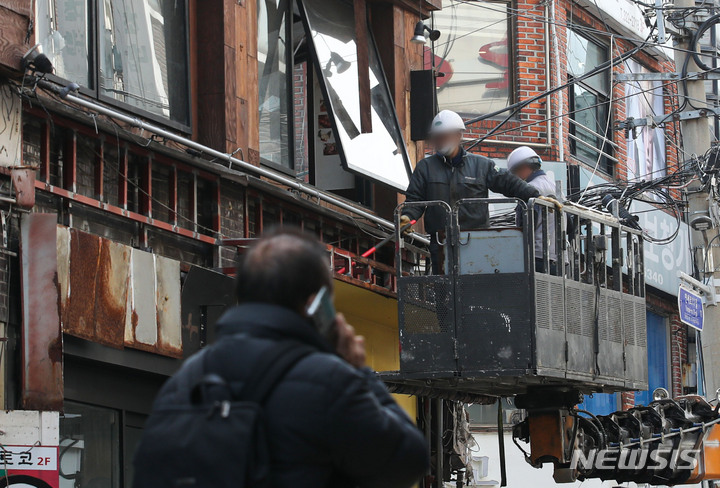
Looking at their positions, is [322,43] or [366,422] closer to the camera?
[366,422]

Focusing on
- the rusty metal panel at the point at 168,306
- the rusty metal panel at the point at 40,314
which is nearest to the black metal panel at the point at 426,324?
the rusty metal panel at the point at 168,306

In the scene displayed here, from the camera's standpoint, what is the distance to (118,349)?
9.43 metres

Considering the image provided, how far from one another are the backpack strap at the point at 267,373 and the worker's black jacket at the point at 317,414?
0.01 meters

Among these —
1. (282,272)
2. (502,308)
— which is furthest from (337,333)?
(502,308)

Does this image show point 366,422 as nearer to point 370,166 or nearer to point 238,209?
point 238,209

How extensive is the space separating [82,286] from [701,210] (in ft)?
31.4

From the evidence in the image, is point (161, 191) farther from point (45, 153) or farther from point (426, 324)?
point (426, 324)

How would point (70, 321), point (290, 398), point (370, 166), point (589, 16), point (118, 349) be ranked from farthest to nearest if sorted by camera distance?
point (589, 16)
point (370, 166)
point (118, 349)
point (70, 321)
point (290, 398)

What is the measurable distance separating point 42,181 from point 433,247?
337 cm

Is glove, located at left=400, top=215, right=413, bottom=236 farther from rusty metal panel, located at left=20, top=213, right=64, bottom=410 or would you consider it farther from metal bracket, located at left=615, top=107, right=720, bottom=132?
metal bracket, located at left=615, top=107, right=720, bottom=132

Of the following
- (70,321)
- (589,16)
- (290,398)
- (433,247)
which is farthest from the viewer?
(589,16)

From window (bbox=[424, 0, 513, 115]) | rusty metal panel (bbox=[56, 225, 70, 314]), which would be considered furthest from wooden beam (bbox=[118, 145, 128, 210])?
window (bbox=[424, 0, 513, 115])

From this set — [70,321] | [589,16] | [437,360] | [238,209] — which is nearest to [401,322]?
[437,360]

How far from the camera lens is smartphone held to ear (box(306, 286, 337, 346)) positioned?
3.26 metres
